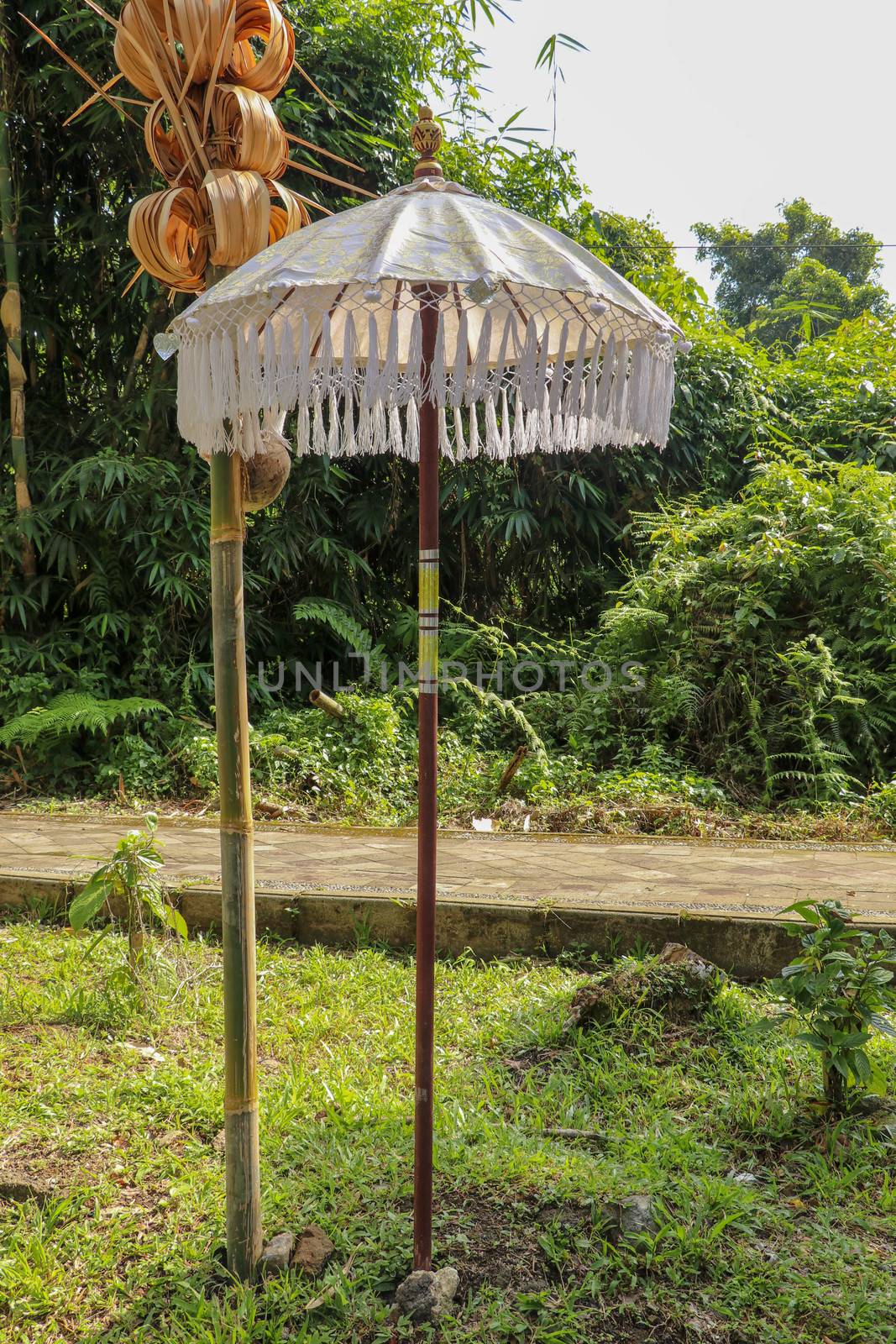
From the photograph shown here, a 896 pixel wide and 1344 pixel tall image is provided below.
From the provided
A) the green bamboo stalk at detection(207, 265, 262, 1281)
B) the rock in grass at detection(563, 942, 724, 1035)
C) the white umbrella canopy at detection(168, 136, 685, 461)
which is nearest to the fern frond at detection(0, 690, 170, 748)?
the rock in grass at detection(563, 942, 724, 1035)

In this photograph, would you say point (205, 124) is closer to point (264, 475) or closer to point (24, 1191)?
point (264, 475)

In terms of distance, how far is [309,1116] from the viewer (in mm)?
2527

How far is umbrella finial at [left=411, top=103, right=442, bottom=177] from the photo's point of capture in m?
1.91

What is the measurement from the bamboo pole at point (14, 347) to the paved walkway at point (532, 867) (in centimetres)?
225

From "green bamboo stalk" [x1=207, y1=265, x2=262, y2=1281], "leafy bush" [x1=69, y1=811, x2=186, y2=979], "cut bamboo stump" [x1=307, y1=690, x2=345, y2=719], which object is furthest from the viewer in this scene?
"cut bamboo stump" [x1=307, y1=690, x2=345, y2=719]

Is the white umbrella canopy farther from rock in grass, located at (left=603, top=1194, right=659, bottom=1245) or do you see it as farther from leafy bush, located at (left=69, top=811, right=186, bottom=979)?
leafy bush, located at (left=69, top=811, right=186, bottom=979)

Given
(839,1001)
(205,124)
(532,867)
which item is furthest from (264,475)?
(532,867)

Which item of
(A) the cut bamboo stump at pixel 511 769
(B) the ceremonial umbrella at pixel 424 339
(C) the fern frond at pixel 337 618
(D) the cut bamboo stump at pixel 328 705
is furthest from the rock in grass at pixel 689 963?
(C) the fern frond at pixel 337 618

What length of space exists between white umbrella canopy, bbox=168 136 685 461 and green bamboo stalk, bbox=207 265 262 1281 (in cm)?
14

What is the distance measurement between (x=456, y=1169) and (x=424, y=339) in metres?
1.67

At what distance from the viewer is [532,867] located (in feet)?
14.1

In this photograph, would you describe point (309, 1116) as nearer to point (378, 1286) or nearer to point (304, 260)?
point (378, 1286)

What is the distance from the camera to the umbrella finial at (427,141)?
191 centimetres

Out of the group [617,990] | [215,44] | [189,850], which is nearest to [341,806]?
[189,850]
